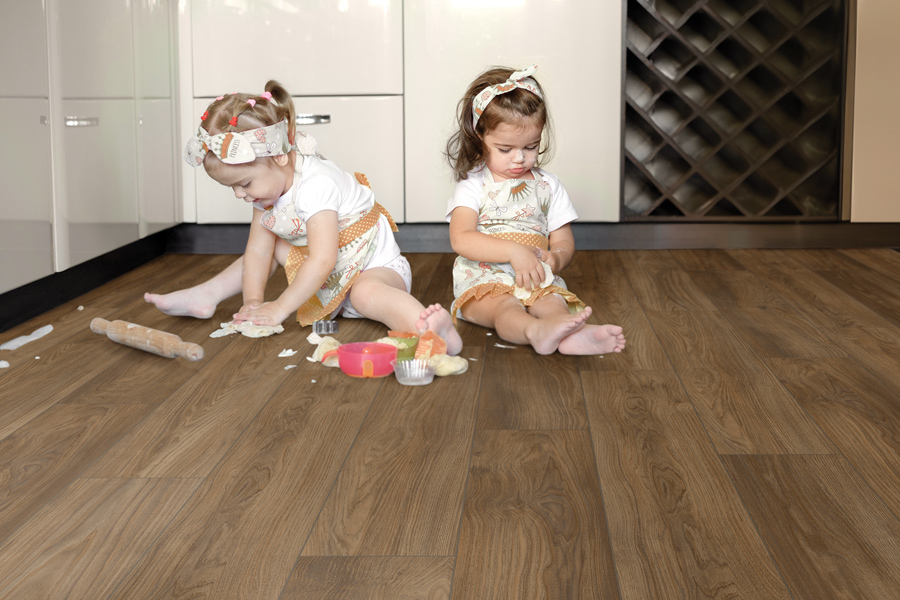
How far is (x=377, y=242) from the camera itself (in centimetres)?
158

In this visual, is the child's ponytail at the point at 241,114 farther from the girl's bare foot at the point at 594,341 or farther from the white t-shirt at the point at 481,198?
the girl's bare foot at the point at 594,341

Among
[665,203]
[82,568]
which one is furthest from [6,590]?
[665,203]

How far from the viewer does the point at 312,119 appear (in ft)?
7.35

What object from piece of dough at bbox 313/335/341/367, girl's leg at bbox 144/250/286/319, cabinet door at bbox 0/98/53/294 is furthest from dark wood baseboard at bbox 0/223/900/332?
piece of dough at bbox 313/335/341/367

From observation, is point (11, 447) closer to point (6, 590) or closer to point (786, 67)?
point (6, 590)

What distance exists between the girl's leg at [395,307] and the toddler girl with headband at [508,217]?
13 centimetres

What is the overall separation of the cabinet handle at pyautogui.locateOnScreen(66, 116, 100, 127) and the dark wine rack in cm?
133

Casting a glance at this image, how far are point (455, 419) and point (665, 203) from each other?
1728mm

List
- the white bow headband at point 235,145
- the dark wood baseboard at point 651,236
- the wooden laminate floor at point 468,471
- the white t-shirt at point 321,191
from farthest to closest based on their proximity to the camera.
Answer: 1. the dark wood baseboard at point 651,236
2. the white t-shirt at point 321,191
3. the white bow headband at point 235,145
4. the wooden laminate floor at point 468,471

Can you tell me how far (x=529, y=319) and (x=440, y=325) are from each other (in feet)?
0.54

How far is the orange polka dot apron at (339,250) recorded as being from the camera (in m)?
1.50

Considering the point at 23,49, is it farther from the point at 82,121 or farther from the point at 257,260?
the point at 257,260

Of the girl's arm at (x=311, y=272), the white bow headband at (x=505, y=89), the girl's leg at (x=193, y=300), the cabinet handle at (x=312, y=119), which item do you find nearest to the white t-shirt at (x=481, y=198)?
the white bow headband at (x=505, y=89)

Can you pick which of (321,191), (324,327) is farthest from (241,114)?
(324,327)
